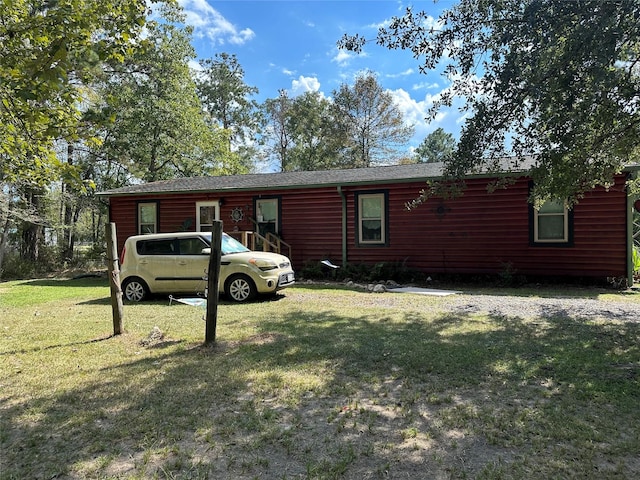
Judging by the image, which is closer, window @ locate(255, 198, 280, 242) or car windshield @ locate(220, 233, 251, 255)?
car windshield @ locate(220, 233, 251, 255)

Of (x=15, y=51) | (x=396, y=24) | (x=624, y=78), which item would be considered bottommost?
(x=624, y=78)

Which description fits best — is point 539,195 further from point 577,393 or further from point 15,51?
point 15,51

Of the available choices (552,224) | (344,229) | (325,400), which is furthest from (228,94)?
(325,400)

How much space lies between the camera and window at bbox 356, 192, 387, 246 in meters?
12.6

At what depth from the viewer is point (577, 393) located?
3.39 meters

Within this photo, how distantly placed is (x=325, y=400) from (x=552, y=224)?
9740 mm

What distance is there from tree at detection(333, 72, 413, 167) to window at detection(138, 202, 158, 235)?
21.4m

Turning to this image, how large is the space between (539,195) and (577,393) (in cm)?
475

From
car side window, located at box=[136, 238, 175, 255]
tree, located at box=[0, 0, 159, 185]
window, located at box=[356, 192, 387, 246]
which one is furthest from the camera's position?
window, located at box=[356, 192, 387, 246]

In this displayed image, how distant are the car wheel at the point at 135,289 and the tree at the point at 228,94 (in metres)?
27.3

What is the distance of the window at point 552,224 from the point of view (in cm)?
1059

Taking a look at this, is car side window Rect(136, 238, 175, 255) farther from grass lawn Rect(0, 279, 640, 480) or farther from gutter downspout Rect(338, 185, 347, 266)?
gutter downspout Rect(338, 185, 347, 266)

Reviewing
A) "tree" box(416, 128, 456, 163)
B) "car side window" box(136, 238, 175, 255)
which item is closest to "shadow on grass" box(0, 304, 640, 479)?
"car side window" box(136, 238, 175, 255)

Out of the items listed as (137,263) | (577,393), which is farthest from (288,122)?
(577,393)
